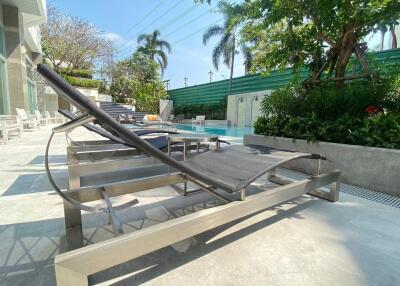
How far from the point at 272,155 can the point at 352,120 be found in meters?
1.88

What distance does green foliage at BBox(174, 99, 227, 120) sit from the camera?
1794 centimetres

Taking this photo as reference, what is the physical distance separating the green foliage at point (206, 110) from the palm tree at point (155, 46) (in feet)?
28.6

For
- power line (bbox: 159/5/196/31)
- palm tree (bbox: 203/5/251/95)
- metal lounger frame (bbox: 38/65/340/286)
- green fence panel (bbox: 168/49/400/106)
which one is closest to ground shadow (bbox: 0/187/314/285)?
metal lounger frame (bbox: 38/65/340/286)

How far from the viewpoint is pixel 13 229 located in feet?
5.75

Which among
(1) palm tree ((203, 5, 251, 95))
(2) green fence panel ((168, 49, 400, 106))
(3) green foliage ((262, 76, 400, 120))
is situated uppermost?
(1) palm tree ((203, 5, 251, 95))

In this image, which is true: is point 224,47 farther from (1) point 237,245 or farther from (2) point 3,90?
(1) point 237,245

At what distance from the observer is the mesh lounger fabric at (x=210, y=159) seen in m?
1.06

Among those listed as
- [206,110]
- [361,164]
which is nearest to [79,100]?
[361,164]

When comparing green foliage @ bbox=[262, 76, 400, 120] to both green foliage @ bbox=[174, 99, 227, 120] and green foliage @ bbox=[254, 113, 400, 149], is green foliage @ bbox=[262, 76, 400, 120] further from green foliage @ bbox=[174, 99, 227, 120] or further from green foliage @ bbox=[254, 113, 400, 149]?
green foliage @ bbox=[174, 99, 227, 120]

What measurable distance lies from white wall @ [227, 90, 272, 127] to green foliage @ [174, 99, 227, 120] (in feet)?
4.06

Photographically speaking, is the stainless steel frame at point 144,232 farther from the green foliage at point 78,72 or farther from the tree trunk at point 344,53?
the green foliage at point 78,72

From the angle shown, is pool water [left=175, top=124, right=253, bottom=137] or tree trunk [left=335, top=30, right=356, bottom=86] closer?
tree trunk [left=335, top=30, right=356, bottom=86]

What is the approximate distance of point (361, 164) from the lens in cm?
297

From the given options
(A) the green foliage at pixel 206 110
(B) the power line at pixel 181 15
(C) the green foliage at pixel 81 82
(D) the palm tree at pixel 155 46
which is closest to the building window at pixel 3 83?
(C) the green foliage at pixel 81 82
